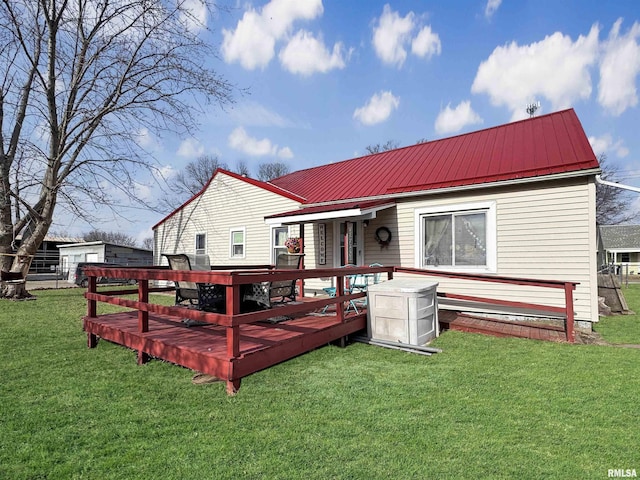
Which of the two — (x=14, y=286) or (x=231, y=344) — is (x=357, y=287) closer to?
(x=231, y=344)

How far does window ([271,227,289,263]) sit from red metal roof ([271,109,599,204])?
1.20m

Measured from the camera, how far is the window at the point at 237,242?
1166cm

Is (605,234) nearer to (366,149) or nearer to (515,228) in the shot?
(366,149)

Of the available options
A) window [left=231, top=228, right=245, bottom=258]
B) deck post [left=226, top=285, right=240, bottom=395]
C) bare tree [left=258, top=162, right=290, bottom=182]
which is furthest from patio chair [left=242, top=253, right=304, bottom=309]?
bare tree [left=258, top=162, right=290, bottom=182]

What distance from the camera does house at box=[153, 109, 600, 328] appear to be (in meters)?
6.38

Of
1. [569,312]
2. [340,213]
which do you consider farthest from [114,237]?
[569,312]

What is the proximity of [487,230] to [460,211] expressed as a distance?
26.3 inches

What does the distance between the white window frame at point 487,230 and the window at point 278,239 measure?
4.04 metres

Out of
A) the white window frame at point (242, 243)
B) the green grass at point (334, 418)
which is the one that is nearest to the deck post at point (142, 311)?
the green grass at point (334, 418)

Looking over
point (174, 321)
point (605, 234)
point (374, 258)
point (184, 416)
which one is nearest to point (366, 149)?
point (605, 234)

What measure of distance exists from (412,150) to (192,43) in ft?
28.6

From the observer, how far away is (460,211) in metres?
7.51

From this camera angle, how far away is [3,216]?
466 inches

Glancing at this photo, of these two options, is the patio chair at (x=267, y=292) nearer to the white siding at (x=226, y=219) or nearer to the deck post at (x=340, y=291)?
the deck post at (x=340, y=291)
